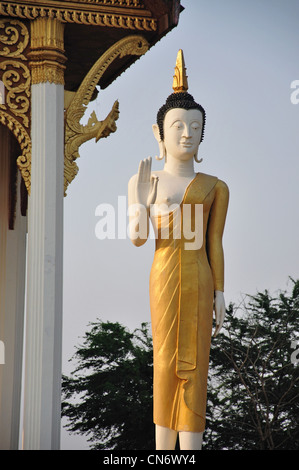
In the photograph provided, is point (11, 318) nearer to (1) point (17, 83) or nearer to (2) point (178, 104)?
(1) point (17, 83)

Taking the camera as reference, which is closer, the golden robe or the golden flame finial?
the golden robe

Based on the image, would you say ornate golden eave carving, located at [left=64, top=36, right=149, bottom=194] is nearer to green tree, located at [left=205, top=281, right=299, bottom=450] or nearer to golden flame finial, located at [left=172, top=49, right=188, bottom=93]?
golden flame finial, located at [left=172, top=49, right=188, bottom=93]

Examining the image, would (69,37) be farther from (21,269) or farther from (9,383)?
(9,383)

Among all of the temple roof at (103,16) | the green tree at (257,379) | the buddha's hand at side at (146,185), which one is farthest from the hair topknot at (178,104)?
the green tree at (257,379)

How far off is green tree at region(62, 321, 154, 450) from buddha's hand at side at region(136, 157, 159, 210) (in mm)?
9151

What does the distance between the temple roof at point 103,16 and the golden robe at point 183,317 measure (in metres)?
1.48

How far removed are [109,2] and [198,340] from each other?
9.70ft

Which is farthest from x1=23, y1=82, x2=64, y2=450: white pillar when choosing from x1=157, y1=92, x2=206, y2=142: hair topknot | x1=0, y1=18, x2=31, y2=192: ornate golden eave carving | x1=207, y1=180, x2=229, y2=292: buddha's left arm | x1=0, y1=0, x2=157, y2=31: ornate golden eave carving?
x1=207, y1=180, x2=229, y2=292: buddha's left arm

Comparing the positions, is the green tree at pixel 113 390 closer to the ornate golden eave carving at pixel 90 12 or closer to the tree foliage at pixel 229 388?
the tree foliage at pixel 229 388

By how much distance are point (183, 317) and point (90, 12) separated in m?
2.70

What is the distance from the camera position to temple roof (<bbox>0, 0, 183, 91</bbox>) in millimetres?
8094

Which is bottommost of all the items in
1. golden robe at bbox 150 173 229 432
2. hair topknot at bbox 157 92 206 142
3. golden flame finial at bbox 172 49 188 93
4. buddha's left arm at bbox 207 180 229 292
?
golden robe at bbox 150 173 229 432

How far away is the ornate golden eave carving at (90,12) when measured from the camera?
26.5 ft
